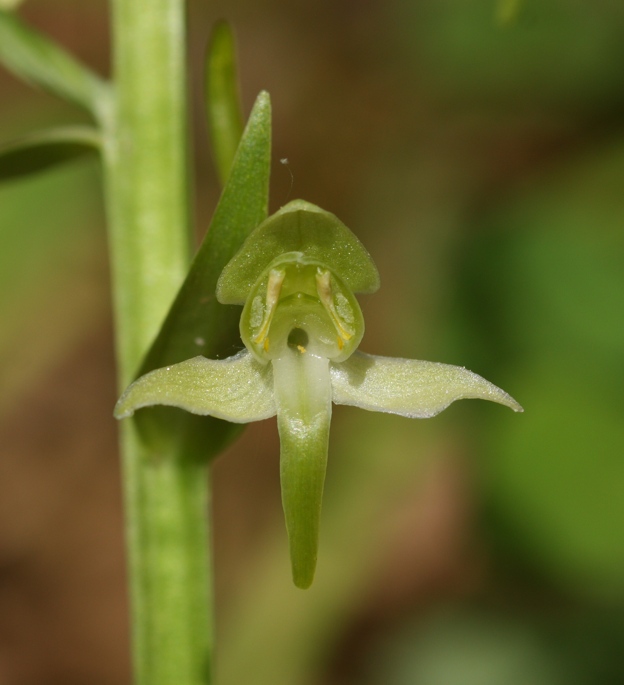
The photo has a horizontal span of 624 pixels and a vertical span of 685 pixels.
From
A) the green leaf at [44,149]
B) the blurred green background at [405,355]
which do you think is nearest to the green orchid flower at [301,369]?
the green leaf at [44,149]

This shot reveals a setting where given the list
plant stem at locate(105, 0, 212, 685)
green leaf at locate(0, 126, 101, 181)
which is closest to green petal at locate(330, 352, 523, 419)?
plant stem at locate(105, 0, 212, 685)

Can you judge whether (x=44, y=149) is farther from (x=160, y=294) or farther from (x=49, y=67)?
(x=160, y=294)

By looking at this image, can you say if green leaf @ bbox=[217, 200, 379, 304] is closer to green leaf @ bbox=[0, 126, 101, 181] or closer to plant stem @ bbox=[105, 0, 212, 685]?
plant stem @ bbox=[105, 0, 212, 685]

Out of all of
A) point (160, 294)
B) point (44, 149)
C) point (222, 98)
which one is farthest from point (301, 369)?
point (44, 149)

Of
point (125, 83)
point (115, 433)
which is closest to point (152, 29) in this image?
point (125, 83)

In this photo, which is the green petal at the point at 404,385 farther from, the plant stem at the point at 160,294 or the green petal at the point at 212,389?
the plant stem at the point at 160,294
